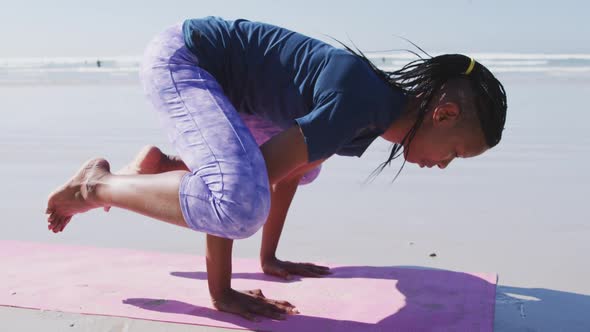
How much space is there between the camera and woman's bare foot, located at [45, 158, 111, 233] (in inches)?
82.7

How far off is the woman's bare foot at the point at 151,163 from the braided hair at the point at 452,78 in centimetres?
82

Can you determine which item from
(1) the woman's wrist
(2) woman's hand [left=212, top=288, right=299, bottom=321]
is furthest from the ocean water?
(2) woman's hand [left=212, top=288, right=299, bottom=321]

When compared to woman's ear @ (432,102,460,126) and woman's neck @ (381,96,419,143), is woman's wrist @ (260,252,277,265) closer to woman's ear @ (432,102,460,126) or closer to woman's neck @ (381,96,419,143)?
woman's neck @ (381,96,419,143)

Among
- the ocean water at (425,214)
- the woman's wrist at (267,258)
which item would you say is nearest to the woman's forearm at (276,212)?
the woman's wrist at (267,258)

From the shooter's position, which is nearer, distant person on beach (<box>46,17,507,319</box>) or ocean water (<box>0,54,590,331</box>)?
distant person on beach (<box>46,17,507,319</box>)

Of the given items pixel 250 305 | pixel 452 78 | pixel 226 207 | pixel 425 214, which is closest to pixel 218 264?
pixel 250 305

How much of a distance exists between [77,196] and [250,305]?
0.63m

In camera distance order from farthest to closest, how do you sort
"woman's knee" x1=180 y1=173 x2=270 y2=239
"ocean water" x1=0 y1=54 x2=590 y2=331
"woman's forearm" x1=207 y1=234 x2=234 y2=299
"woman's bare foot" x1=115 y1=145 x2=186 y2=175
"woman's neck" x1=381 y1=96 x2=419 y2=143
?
"ocean water" x1=0 y1=54 x2=590 y2=331 → "woman's bare foot" x1=115 y1=145 x2=186 y2=175 → "woman's neck" x1=381 y1=96 x2=419 y2=143 → "woman's forearm" x1=207 y1=234 x2=234 y2=299 → "woman's knee" x1=180 y1=173 x2=270 y2=239

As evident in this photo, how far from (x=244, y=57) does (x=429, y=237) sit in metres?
1.26

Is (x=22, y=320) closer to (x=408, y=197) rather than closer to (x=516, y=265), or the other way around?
(x=516, y=265)

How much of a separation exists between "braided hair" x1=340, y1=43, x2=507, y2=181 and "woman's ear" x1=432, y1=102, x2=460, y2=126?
41mm

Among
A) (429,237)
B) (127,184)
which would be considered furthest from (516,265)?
(127,184)

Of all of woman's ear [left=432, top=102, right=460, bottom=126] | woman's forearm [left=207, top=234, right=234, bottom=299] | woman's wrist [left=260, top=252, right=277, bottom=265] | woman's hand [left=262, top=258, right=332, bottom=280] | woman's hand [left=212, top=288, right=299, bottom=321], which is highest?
woman's ear [left=432, top=102, right=460, bottom=126]

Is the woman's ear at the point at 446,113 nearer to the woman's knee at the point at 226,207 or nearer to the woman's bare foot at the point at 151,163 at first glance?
the woman's knee at the point at 226,207
